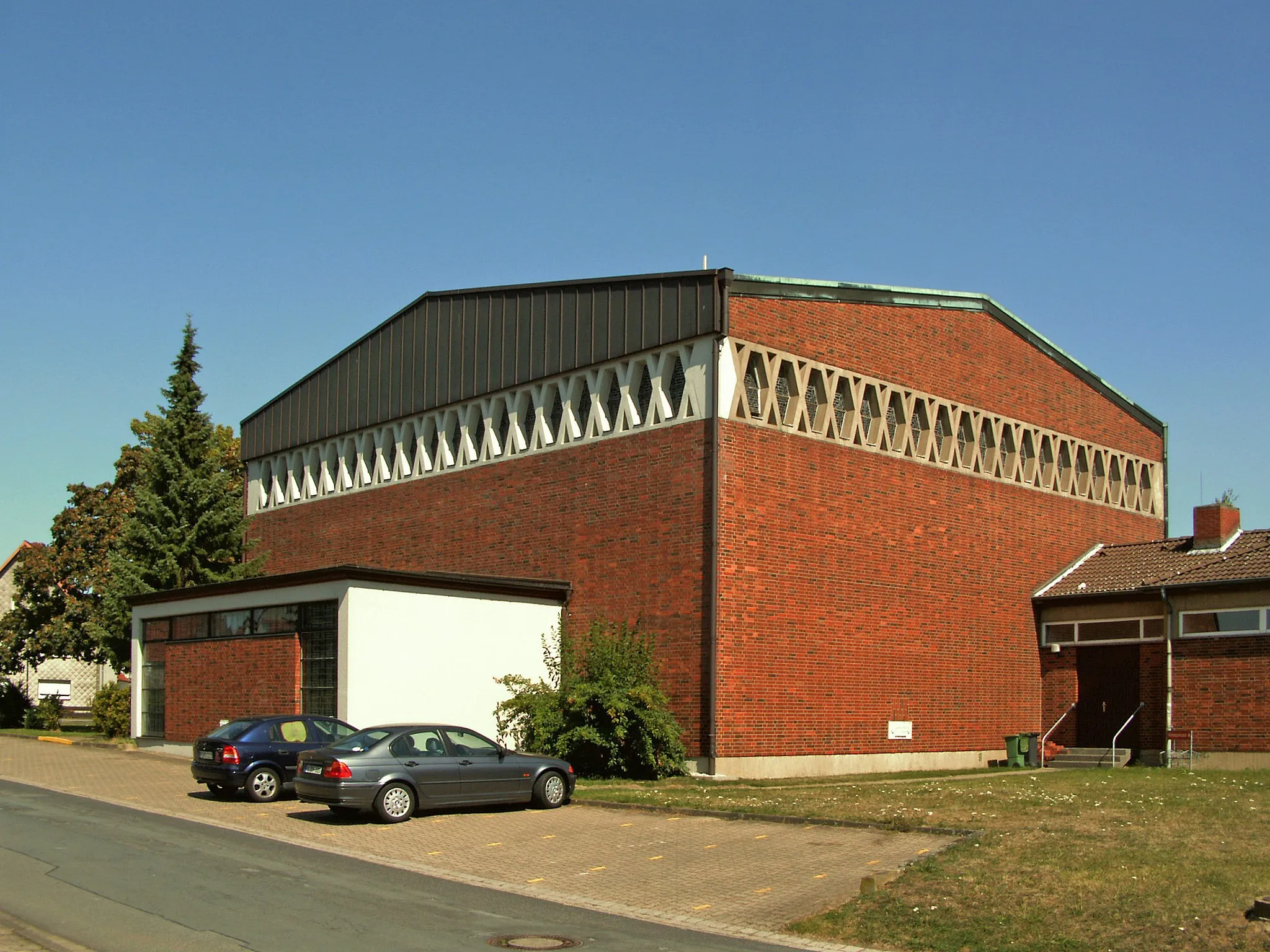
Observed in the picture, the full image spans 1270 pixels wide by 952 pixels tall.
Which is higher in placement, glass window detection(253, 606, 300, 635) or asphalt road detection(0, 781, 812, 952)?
glass window detection(253, 606, 300, 635)

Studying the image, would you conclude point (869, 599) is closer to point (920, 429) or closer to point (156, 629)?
point (920, 429)

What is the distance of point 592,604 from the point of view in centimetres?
2714

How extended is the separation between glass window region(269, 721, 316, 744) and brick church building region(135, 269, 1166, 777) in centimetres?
252

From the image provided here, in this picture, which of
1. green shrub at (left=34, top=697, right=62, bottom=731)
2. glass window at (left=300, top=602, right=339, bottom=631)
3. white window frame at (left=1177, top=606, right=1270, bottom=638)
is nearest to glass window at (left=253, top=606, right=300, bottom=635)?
glass window at (left=300, top=602, right=339, bottom=631)

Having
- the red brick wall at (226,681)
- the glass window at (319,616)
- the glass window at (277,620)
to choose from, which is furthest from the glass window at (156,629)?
the glass window at (319,616)

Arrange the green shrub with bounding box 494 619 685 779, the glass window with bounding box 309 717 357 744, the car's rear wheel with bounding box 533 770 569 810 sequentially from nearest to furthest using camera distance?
1. the car's rear wheel with bounding box 533 770 569 810
2. the glass window with bounding box 309 717 357 744
3. the green shrub with bounding box 494 619 685 779

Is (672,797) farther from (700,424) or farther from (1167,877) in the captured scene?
(1167,877)

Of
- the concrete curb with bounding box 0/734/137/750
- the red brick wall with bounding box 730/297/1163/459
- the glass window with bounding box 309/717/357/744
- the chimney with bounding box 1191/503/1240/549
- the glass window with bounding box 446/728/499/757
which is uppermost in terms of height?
the red brick wall with bounding box 730/297/1163/459

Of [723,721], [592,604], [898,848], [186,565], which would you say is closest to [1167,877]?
[898,848]

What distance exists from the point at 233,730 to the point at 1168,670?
20.8 m

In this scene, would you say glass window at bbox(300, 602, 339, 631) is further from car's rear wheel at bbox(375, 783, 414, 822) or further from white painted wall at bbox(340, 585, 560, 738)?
car's rear wheel at bbox(375, 783, 414, 822)

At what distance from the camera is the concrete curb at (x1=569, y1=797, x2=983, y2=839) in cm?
1528

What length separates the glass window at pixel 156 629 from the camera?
103 feet

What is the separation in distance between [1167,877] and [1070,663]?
69.4 feet
